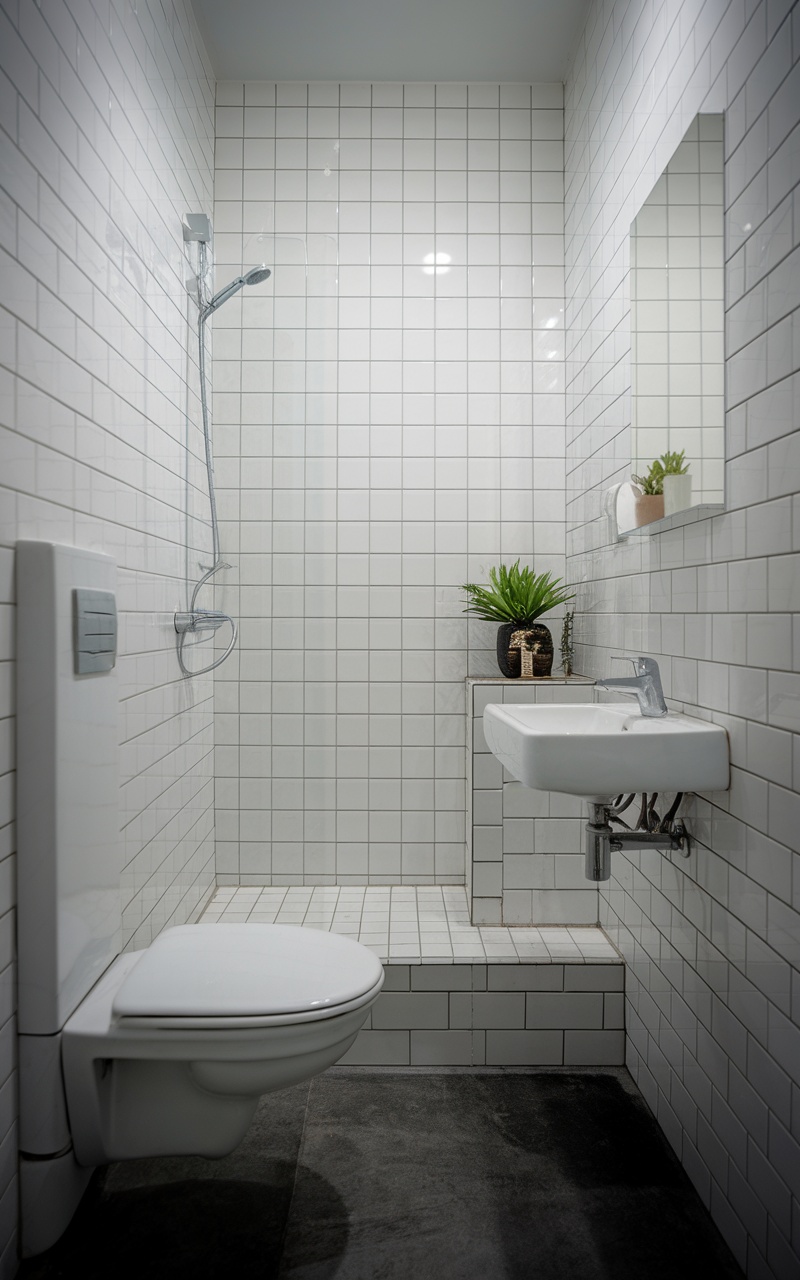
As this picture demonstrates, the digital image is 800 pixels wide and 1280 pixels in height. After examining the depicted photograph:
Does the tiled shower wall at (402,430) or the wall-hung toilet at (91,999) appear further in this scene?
the tiled shower wall at (402,430)

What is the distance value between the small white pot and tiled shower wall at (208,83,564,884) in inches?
41.7

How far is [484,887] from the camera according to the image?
230cm

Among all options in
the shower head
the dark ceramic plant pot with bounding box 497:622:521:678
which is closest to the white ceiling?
the shower head

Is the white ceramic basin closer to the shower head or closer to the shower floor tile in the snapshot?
the shower floor tile

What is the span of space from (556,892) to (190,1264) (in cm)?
130

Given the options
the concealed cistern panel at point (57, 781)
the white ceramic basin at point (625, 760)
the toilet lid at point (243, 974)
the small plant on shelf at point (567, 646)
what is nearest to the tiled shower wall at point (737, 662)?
the white ceramic basin at point (625, 760)

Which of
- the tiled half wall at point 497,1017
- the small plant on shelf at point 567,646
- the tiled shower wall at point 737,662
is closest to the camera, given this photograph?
the tiled shower wall at point 737,662

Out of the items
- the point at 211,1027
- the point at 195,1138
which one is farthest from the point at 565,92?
the point at 195,1138

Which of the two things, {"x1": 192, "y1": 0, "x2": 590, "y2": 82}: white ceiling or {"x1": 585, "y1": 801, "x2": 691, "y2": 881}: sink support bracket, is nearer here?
{"x1": 585, "y1": 801, "x2": 691, "y2": 881}: sink support bracket

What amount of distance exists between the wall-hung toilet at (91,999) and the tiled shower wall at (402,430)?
A: 1186 mm

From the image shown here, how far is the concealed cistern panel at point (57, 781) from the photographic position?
51.2 inches

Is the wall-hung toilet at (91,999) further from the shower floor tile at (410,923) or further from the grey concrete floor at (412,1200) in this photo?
the shower floor tile at (410,923)

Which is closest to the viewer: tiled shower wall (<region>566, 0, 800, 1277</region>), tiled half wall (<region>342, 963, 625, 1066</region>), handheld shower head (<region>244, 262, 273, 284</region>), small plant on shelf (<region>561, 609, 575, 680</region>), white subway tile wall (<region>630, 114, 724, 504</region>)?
tiled shower wall (<region>566, 0, 800, 1277</region>)

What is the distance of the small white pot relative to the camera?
1.58 meters
